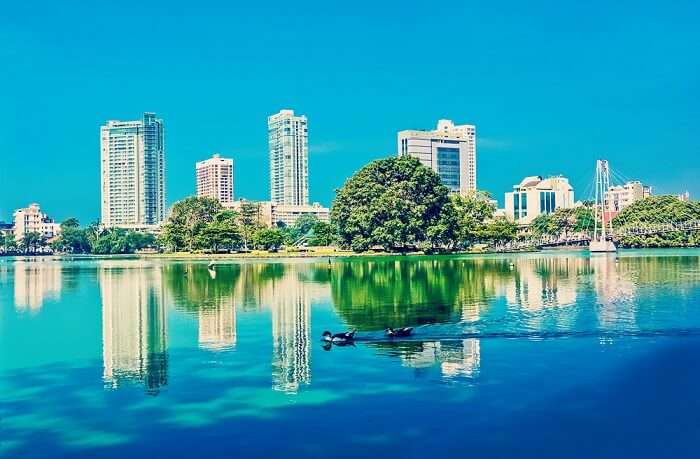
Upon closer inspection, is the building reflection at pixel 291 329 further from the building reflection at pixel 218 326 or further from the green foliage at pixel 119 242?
the green foliage at pixel 119 242

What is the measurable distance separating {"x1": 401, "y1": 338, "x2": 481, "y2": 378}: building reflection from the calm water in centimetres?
7

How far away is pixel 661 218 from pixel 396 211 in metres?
50.5

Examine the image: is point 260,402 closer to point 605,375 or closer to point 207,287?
point 605,375

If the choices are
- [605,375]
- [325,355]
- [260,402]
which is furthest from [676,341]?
[260,402]

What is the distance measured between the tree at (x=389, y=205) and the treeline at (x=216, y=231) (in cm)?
1485

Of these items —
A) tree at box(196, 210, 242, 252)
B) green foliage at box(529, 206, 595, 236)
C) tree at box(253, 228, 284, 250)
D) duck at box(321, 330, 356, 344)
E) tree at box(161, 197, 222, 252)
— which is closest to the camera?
duck at box(321, 330, 356, 344)

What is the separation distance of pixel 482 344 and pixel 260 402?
736 centimetres

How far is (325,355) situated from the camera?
57.7 feet

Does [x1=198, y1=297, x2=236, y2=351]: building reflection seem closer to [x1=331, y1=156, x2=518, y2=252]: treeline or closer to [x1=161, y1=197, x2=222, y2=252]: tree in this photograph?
[x1=331, y1=156, x2=518, y2=252]: treeline

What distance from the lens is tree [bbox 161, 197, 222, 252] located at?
104 m

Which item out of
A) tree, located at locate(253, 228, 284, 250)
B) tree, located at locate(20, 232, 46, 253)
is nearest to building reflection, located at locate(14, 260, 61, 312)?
tree, located at locate(253, 228, 284, 250)

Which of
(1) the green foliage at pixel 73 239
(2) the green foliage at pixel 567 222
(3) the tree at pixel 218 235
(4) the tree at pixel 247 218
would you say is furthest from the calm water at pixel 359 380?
(1) the green foliage at pixel 73 239

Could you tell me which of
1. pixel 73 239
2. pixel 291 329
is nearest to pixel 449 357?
pixel 291 329

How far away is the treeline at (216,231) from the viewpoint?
98625 millimetres
